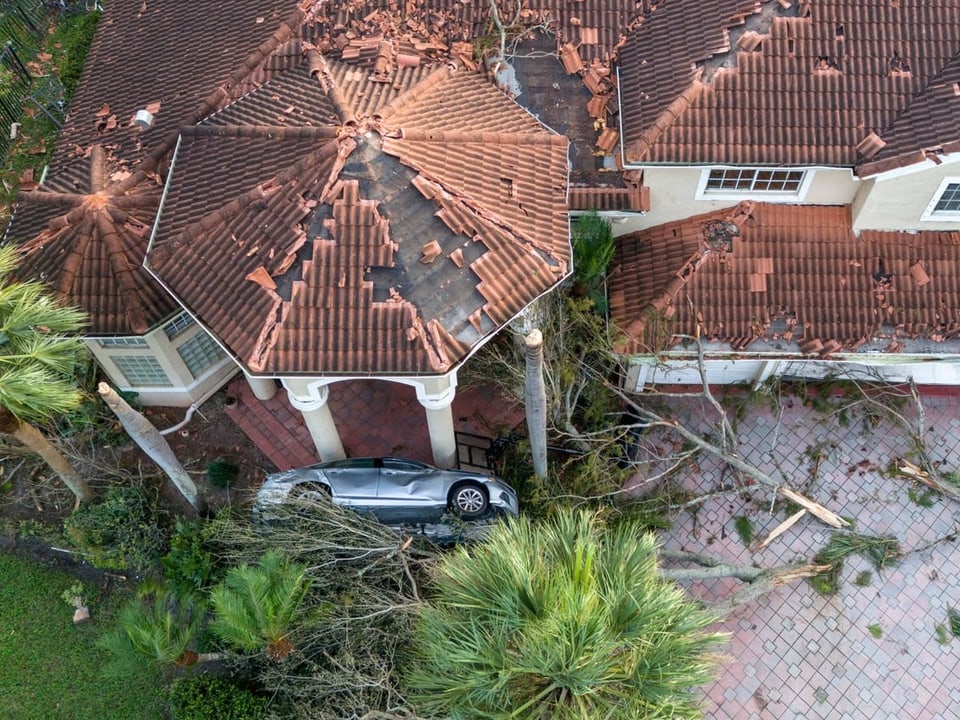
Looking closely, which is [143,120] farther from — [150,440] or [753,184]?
[753,184]

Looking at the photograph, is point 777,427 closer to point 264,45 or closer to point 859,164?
point 859,164

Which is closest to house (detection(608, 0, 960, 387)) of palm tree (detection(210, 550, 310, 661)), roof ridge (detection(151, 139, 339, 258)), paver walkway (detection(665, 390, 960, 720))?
paver walkway (detection(665, 390, 960, 720))

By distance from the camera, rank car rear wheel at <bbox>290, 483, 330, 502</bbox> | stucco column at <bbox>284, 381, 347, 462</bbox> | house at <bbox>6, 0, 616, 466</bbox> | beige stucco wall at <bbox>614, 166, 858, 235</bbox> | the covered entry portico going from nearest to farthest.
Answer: house at <bbox>6, 0, 616, 466</bbox> < the covered entry portico < stucco column at <bbox>284, 381, 347, 462</bbox> < car rear wheel at <bbox>290, 483, 330, 502</bbox> < beige stucco wall at <bbox>614, 166, 858, 235</bbox>

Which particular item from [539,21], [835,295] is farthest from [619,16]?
[835,295]

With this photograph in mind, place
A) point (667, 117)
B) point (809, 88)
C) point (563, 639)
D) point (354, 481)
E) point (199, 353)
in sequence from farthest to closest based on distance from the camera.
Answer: point (199, 353), point (354, 481), point (667, 117), point (809, 88), point (563, 639)

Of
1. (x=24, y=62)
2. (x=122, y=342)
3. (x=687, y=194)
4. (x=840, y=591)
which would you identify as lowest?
(x=840, y=591)

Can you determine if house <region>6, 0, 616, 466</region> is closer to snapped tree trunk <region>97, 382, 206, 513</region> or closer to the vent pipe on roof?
the vent pipe on roof

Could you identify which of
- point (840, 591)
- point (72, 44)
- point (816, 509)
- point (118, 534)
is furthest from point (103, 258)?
point (840, 591)
